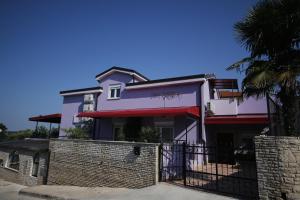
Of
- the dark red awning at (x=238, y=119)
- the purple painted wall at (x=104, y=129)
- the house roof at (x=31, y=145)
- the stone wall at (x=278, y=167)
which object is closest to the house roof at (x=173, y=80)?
the dark red awning at (x=238, y=119)

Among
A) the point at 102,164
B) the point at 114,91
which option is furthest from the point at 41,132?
the point at 102,164

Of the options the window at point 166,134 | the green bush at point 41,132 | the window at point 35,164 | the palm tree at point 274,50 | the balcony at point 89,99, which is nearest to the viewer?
the palm tree at point 274,50

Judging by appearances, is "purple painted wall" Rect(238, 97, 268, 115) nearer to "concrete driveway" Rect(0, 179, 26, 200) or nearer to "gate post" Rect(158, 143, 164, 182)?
"gate post" Rect(158, 143, 164, 182)

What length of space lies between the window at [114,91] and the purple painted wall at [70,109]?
3.84m

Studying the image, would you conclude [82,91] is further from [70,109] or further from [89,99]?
[70,109]

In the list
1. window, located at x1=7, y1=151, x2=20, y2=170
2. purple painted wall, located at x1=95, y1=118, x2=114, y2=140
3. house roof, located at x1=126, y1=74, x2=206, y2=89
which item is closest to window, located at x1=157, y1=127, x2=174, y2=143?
house roof, located at x1=126, y1=74, x2=206, y2=89

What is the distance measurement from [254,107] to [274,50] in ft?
27.6

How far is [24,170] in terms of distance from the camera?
20750mm

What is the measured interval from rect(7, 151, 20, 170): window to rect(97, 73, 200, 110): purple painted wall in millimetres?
10392

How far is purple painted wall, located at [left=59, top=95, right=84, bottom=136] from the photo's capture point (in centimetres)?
2453

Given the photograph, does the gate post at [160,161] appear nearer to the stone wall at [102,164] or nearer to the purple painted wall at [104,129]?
the stone wall at [102,164]

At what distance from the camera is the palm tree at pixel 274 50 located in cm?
890

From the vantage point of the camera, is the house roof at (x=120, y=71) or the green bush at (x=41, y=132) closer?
the house roof at (x=120, y=71)

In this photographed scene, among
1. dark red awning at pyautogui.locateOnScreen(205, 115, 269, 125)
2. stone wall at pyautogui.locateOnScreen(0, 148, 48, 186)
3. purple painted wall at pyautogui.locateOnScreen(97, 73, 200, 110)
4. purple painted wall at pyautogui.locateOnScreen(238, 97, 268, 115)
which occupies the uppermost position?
purple painted wall at pyautogui.locateOnScreen(97, 73, 200, 110)
